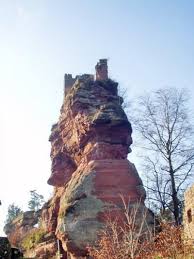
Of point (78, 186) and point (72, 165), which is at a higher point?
point (72, 165)

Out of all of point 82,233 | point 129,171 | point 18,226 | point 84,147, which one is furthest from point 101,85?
point 18,226

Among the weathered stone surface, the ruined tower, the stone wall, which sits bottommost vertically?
the stone wall

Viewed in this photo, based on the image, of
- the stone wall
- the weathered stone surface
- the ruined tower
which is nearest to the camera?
the stone wall

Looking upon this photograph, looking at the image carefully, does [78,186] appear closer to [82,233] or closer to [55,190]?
[82,233]

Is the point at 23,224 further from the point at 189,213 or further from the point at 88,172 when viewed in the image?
the point at 189,213

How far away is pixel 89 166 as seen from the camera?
2764 cm

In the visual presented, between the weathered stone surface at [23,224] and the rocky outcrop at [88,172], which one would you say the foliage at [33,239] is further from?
the weathered stone surface at [23,224]

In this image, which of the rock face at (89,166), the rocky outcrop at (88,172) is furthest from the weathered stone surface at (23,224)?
the rock face at (89,166)

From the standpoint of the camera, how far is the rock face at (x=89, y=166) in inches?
973

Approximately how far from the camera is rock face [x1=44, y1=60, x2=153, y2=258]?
81.0 feet

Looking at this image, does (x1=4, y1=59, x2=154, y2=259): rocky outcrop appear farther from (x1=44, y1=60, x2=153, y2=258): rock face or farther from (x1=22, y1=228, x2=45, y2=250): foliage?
(x1=22, y1=228, x2=45, y2=250): foliage

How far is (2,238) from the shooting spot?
32.7ft

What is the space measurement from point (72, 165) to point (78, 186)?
6.20 m

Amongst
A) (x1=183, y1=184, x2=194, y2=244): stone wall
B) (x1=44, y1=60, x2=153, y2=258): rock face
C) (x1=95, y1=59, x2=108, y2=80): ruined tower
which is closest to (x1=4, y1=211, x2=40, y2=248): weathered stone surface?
(x1=44, y1=60, x2=153, y2=258): rock face
